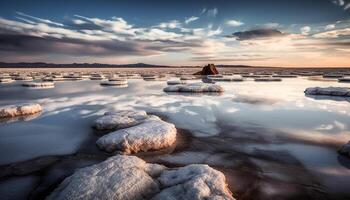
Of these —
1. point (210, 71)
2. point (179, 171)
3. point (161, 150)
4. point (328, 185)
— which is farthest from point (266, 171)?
point (210, 71)

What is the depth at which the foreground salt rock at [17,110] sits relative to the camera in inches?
356

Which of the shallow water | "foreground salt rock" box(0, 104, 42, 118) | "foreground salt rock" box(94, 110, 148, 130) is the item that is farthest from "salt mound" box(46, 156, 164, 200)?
"foreground salt rock" box(0, 104, 42, 118)

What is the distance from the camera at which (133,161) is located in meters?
4.16

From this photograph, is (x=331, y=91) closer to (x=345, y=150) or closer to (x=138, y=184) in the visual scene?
(x=345, y=150)

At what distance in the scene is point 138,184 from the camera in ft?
11.6

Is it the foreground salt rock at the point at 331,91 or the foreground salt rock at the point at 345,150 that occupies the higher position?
the foreground salt rock at the point at 345,150

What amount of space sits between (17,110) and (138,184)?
7.76 meters

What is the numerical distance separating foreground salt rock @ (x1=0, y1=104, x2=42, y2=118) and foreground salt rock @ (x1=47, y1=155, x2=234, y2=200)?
265 inches

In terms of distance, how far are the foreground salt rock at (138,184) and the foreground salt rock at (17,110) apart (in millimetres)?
6730

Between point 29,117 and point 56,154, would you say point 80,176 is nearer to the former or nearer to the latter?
point 56,154

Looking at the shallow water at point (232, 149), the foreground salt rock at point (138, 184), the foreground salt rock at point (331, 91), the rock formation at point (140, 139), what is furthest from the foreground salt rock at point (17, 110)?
the foreground salt rock at point (331, 91)

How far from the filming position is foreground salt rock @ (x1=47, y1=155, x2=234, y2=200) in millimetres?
3297

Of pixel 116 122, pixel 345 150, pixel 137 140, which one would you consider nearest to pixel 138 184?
pixel 137 140

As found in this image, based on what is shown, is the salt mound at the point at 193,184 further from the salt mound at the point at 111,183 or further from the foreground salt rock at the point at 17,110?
the foreground salt rock at the point at 17,110
